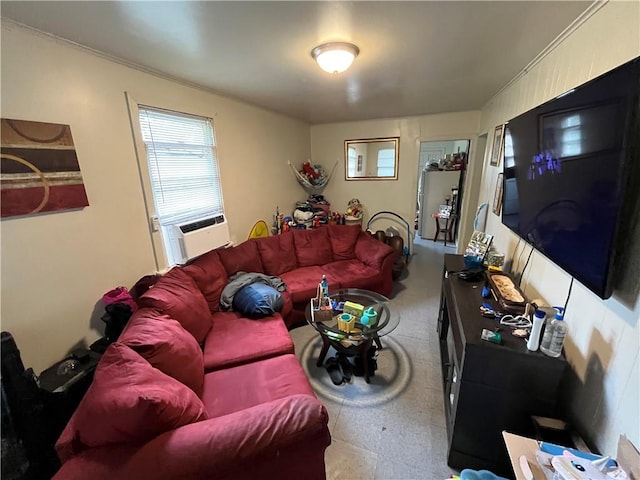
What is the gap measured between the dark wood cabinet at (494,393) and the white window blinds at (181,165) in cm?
238

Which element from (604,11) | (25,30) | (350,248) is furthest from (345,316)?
(25,30)

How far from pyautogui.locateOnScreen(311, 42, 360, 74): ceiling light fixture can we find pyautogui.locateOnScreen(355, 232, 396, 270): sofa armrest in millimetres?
2038

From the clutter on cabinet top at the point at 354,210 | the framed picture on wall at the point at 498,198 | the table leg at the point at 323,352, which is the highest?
the framed picture on wall at the point at 498,198

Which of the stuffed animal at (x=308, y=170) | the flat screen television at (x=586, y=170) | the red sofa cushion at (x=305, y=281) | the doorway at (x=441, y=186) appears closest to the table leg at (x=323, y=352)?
the red sofa cushion at (x=305, y=281)

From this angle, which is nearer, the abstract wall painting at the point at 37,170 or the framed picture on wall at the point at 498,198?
the abstract wall painting at the point at 37,170

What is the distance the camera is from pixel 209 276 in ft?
7.73

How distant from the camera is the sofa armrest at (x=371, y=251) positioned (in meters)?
3.15

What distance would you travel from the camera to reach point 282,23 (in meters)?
1.37

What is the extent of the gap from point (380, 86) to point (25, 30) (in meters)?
2.44

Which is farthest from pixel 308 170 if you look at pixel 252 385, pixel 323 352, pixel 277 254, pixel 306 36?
pixel 252 385

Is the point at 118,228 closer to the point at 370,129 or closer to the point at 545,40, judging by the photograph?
the point at 545,40

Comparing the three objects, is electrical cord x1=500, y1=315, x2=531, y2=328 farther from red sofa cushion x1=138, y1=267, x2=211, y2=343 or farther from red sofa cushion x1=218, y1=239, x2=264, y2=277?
red sofa cushion x1=218, y1=239, x2=264, y2=277

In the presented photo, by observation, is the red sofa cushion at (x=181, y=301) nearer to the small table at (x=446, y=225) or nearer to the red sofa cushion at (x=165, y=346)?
the red sofa cushion at (x=165, y=346)

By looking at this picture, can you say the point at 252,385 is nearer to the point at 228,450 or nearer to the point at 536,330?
the point at 228,450
